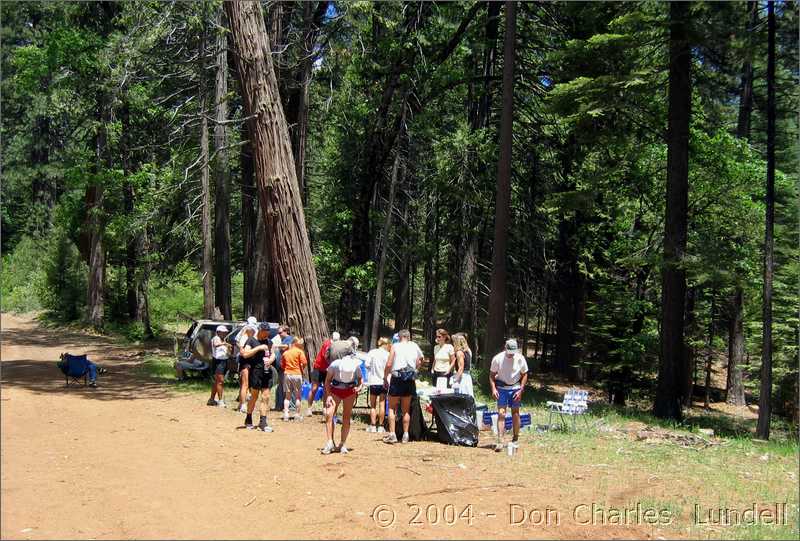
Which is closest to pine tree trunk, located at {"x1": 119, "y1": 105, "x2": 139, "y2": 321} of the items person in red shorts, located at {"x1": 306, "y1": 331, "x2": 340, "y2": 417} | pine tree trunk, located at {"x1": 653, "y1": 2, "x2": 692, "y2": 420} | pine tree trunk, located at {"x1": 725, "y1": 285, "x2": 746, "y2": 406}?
person in red shorts, located at {"x1": 306, "y1": 331, "x2": 340, "y2": 417}

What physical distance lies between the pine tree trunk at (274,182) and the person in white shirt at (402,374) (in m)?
4.38

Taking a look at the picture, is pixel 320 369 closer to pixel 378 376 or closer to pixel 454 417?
pixel 378 376

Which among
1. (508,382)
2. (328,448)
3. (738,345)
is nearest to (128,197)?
(328,448)

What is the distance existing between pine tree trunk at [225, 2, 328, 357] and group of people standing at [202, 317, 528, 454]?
1759 millimetres

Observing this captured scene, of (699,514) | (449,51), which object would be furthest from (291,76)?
(699,514)

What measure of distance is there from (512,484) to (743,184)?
14768 mm

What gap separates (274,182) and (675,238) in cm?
996

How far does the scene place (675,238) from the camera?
16125mm

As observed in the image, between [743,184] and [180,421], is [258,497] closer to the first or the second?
[180,421]

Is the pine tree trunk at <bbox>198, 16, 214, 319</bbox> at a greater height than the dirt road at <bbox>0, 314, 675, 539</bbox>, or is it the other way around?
the pine tree trunk at <bbox>198, 16, 214, 319</bbox>

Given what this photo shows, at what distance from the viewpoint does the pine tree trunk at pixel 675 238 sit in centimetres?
1617

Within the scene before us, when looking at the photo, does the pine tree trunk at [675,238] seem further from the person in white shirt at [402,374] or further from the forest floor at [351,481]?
the person in white shirt at [402,374]

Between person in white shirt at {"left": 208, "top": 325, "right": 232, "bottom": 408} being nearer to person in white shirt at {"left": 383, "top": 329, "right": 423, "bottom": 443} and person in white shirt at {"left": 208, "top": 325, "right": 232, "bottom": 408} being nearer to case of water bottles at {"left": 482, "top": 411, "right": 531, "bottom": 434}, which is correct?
person in white shirt at {"left": 383, "top": 329, "right": 423, "bottom": 443}

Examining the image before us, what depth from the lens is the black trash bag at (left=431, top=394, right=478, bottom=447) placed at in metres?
11.0
